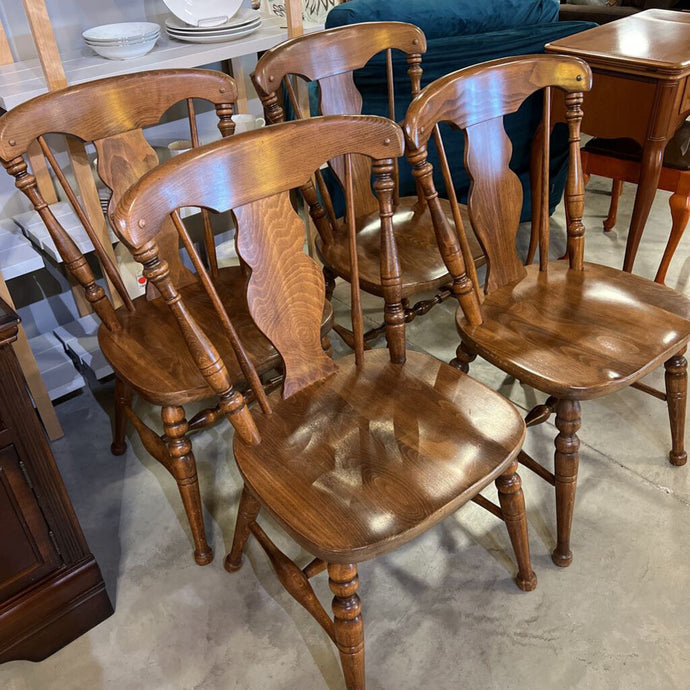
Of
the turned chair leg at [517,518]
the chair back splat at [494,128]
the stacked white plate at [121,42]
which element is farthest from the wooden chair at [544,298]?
the stacked white plate at [121,42]

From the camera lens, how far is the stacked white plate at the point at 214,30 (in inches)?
66.1

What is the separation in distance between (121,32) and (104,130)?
447mm

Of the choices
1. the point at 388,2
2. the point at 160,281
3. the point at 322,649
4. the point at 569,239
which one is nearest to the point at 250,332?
the point at 160,281

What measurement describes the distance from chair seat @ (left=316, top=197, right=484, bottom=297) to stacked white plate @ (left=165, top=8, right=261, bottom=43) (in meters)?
0.56

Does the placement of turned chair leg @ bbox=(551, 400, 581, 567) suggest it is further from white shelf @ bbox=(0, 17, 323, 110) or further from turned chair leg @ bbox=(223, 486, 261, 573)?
white shelf @ bbox=(0, 17, 323, 110)

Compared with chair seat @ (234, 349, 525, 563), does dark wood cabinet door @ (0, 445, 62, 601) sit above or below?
below

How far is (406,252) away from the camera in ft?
5.59

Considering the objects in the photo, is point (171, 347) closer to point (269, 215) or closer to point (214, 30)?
point (269, 215)

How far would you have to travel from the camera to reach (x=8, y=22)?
165cm

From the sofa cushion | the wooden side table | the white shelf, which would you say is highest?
the white shelf

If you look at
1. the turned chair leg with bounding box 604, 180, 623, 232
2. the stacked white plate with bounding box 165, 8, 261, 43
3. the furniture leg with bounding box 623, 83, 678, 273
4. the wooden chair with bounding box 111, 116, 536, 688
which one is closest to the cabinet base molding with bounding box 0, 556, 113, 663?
the wooden chair with bounding box 111, 116, 536, 688

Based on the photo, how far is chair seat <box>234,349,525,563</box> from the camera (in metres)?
1.02

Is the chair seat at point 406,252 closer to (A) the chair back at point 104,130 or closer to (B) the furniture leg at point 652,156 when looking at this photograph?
(A) the chair back at point 104,130

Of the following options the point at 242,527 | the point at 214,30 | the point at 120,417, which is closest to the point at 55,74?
the point at 214,30
